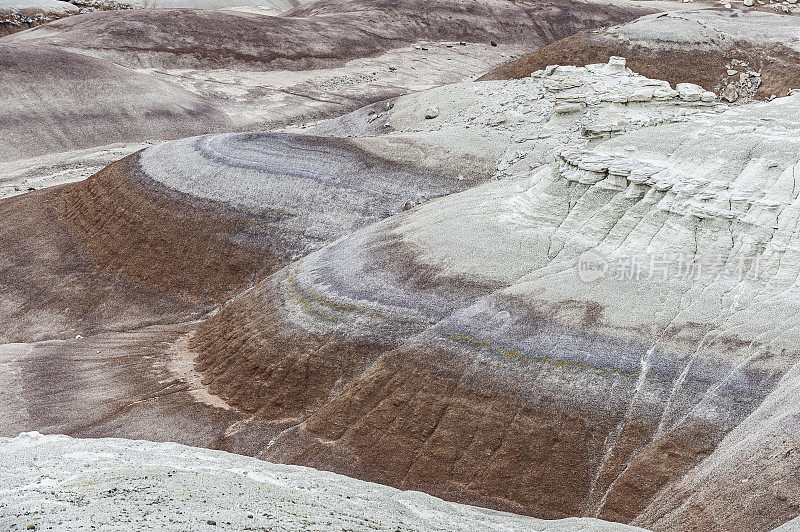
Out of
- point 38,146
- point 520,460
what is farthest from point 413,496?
point 38,146

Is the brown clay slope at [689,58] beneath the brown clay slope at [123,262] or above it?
above

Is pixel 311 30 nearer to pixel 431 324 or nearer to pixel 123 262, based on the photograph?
pixel 123 262

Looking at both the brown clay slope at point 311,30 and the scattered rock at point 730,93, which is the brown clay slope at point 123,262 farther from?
the brown clay slope at point 311,30

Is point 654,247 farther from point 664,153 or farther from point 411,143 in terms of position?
point 411,143

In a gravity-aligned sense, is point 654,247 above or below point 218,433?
above

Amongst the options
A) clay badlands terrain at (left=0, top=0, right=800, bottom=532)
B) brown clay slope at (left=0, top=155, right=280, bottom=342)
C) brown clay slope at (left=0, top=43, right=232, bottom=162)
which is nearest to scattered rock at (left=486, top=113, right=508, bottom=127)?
clay badlands terrain at (left=0, top=0, right=800, bottom=532)

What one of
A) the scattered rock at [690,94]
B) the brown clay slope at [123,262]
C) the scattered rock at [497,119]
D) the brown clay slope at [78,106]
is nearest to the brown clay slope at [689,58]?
the scattered rock at [497,119]

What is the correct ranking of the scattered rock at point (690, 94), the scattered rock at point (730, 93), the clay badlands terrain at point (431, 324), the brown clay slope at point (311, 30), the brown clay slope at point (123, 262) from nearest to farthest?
the clay badlands terrain at point (431, 324)
the brown clay slope at point (123, 262)
the scattered rock at point (690, 94)
the scattered rock at point (730, 93)
the brown clay slope at point (311, 30)
